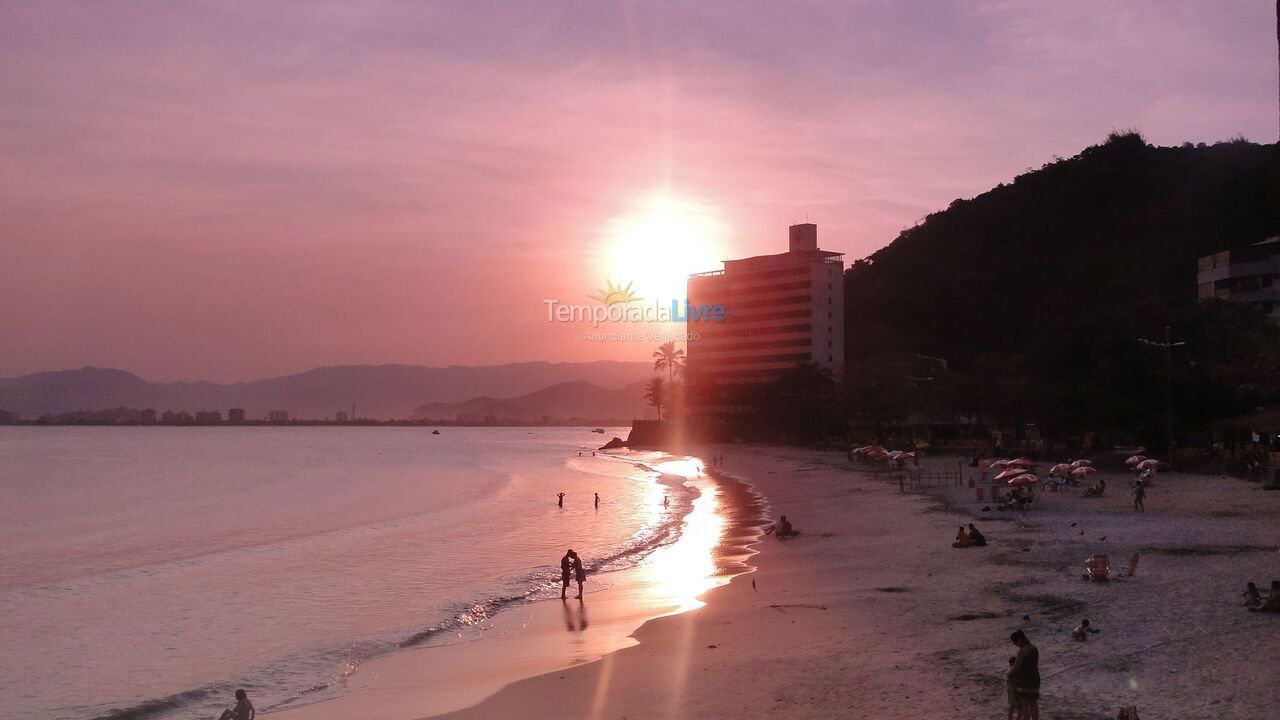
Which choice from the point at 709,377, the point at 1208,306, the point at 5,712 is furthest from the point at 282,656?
the point at 709,377

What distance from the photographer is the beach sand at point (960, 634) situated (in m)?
12.5

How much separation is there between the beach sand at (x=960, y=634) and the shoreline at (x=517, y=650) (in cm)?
54

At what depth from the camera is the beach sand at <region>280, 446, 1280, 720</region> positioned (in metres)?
12.5

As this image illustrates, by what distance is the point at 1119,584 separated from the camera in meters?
18.5

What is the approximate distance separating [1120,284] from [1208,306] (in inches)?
2528

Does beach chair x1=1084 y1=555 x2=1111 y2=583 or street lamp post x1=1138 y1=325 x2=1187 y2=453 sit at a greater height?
street lamp post x1=1138 y1=325 x2=1187 y2=453

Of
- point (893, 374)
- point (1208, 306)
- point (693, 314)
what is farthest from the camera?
point (693, 314)

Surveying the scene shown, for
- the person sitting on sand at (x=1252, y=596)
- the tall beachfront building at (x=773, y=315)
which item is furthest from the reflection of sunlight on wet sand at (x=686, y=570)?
the tall beachfront building at (x=773, y=315)

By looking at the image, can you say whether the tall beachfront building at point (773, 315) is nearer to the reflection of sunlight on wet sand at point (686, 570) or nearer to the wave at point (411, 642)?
the reflection of sunlight on wet sand at point (686, 570)

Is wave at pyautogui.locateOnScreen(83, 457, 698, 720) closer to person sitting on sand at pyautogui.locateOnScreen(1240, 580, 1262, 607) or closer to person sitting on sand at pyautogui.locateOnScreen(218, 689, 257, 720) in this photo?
person sitting on sand at pyautogui.locateOnScreen(218, 689, 257, 720)

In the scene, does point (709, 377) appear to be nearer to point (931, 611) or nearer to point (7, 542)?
point (7, 542)

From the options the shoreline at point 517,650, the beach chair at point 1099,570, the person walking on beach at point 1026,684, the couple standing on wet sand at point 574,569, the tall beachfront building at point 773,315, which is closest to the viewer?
the person walking on beach at point 1026,684

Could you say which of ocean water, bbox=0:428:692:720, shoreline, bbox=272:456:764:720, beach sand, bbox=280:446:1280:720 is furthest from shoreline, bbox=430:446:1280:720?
ocean water, bbox=0:428:692:720

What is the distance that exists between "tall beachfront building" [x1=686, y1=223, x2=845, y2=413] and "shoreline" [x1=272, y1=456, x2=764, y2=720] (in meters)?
116
